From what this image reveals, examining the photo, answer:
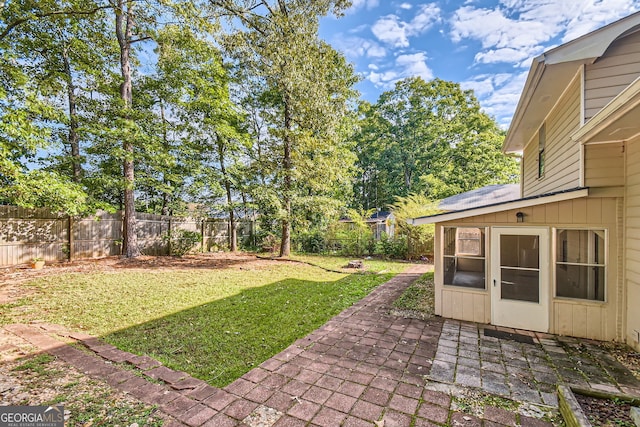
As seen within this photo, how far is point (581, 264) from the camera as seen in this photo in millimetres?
3977

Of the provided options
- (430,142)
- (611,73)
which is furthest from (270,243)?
(430,142)

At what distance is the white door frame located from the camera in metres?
4.11

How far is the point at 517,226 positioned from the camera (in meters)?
4.36

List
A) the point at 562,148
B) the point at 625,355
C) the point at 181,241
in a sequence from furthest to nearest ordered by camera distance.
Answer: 1. the point at 181,241
2. the point at 562,148
3. the point at 625,355

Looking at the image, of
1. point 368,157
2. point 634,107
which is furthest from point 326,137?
point 368,157

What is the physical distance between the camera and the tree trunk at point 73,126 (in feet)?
32.8

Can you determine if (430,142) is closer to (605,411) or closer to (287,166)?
(287,166)

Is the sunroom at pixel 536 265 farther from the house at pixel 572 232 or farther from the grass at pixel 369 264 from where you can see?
the grass at pixel 369 264

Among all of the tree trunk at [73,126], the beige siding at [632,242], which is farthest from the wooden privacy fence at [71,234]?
the beige siding at [632,242]

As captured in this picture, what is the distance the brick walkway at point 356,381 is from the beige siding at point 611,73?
3494mm

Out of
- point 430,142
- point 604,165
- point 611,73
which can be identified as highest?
point 430,142

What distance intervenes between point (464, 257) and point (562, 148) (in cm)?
Answer: 271

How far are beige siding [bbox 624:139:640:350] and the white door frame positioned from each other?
84 centimetres

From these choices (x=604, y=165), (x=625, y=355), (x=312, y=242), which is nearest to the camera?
(x=625, y=355)
